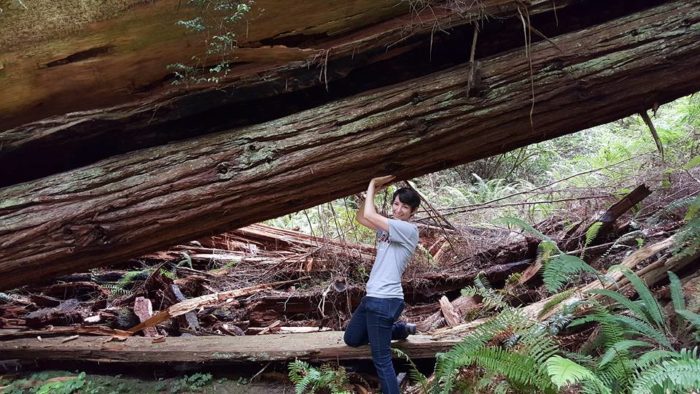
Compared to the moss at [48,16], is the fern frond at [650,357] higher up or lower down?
lower down

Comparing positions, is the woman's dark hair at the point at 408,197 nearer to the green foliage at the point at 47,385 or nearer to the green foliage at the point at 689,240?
the green foliage at the point at 689,240

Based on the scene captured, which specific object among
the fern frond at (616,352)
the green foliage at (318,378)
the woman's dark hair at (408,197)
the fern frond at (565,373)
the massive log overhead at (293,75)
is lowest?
the green foliage at (318,378)

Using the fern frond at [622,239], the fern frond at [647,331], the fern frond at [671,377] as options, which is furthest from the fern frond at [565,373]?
the fern frond at [622,239]

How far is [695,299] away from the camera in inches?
147

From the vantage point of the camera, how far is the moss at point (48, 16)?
3900 mm

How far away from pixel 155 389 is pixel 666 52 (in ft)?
16.5

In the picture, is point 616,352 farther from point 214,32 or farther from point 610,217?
point 214,32

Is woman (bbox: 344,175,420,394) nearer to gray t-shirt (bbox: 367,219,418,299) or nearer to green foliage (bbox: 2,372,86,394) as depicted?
gray t-shirt (bbox: 367,219,418,299)

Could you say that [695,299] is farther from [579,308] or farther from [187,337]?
[187,337]

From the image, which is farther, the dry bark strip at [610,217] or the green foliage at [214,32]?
the dry bark strip at [610,217]

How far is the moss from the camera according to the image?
3900 mm

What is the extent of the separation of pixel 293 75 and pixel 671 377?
3.16 meters

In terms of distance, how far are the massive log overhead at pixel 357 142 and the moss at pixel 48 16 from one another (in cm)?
113

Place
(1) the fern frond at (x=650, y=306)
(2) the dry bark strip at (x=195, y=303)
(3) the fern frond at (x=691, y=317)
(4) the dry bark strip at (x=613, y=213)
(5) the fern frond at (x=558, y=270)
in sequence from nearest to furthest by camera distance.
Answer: (3) the fern frond at (x=691, y=317) → (1) the fern frond at (x=650, y=306) → (5) the fern frond at (x=558, y=270) → (4) the dry bark strip at (x=613, y=213) → (2) the dry bark strip at (x=195, y=303)
